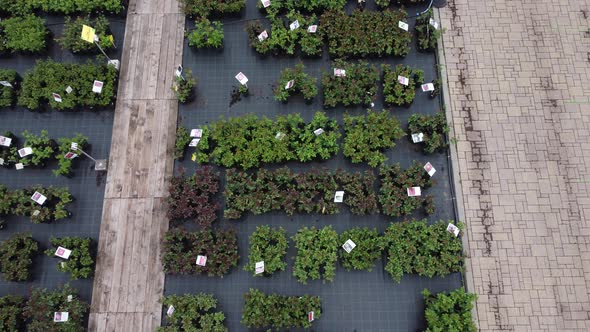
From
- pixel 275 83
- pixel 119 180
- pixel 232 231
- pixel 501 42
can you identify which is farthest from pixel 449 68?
pixel 119 180

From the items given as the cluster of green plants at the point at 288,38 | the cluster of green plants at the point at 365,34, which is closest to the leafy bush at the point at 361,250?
the cluster of green plants at the point at 365,34

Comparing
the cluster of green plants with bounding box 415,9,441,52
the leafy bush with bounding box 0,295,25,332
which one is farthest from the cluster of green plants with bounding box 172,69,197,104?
the cluster of green plants with bounding box 415,9,441,52

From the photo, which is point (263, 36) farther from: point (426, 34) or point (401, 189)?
point (401, 189)

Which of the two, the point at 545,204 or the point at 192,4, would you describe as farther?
the point at 192,4

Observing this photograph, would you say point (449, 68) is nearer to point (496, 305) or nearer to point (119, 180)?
point (496, 305)

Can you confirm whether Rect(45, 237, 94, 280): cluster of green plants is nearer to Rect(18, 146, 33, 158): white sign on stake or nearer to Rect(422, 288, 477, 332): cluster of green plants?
Rect(18, 146, 33, 158): white sign on stake

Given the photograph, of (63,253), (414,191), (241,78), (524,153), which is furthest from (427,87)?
(63,253)

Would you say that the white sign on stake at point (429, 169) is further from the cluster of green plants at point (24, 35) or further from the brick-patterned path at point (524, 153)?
the cluster of green plants at point (24, 35)
